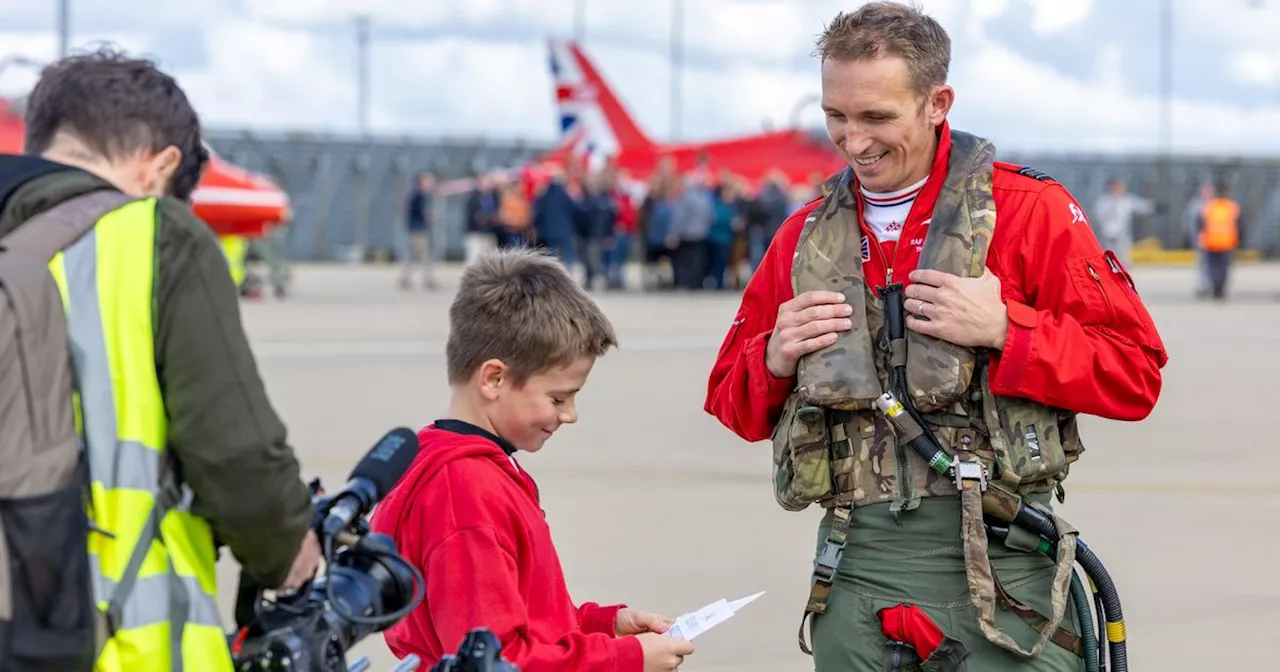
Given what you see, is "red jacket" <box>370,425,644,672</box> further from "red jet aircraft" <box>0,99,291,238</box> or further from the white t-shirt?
"red jet aircraft" <box>0,99,291,238</box>

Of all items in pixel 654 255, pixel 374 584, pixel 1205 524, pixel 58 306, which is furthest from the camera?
pixel 654 255

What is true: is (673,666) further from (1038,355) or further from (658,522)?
(658,522)

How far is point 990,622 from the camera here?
3.06 meters

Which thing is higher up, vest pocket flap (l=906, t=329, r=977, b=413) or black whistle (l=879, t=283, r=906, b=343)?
black whistle (l=879, t=283, r=906, b=343)

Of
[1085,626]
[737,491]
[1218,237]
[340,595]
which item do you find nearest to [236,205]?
[737,491]

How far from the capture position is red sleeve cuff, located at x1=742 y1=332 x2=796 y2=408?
3270mm

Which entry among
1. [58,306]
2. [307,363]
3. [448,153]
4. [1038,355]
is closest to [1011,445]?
[1038,355]

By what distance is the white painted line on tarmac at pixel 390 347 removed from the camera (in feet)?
50.9

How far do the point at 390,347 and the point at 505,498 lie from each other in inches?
531

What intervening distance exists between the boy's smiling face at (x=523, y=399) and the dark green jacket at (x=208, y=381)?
732 mm

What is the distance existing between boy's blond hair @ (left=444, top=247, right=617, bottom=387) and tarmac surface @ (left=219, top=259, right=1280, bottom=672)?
8.32 feet

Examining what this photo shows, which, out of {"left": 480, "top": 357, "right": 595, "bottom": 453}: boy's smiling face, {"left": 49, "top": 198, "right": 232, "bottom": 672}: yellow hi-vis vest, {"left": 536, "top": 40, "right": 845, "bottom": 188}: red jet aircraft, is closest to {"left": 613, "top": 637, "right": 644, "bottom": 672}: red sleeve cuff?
{"left": 480, "top": 357, "right": 595, "bottom": 453}: boy's smiling face

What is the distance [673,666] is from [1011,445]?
28.7 inches

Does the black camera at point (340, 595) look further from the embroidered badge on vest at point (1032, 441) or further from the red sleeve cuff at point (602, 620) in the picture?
the embroidered badge on vest at point (1032, 441)
